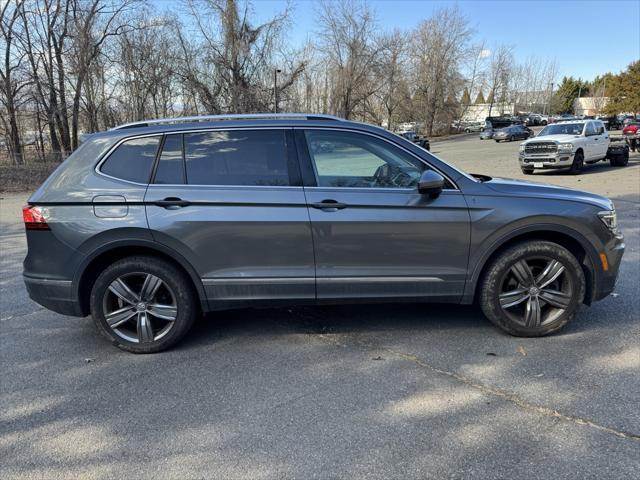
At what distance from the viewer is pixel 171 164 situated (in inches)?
148

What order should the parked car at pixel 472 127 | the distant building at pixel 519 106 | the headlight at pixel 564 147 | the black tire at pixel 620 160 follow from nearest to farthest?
the headlight at pixel 564 147
the black tire at pixel 620 160
the parked car at pixel 472 127
the distant building at pixel 519 106

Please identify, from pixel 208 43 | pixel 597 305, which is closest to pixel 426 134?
pixel 208 43

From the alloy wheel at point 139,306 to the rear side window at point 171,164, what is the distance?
782 millimetres

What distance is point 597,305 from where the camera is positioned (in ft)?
15.5

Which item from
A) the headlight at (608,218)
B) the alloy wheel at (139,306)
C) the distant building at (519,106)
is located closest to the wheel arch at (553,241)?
the headlight at (608,218)

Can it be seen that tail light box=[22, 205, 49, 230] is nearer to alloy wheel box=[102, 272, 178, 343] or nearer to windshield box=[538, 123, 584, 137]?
alloy wheel box=[102, 272, 178, 343]

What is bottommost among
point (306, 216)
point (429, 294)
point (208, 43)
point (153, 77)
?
point (429, 294)

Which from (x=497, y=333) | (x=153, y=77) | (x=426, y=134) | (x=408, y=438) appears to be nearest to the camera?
(x=408, y=438)

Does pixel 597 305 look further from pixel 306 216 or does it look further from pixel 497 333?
pixel 306 216

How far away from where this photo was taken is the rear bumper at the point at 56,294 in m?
3.76

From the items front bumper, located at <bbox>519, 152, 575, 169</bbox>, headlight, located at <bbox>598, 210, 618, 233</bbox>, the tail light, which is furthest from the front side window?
front bumper, located at <bbox>519, 152, 575, 169</bbox>

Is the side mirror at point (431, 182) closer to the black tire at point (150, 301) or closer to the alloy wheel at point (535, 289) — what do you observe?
the alloy wheel at point (535, 289)

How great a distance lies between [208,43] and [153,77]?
485 cm

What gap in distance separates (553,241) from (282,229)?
228 cm
